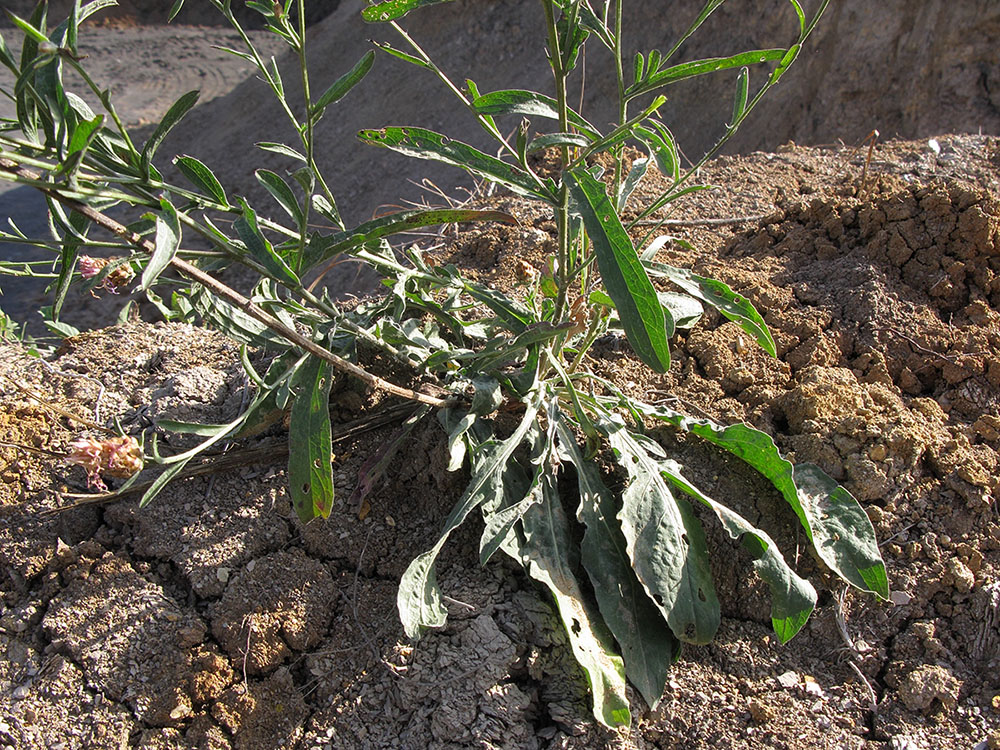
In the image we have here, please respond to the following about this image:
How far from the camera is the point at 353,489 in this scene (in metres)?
1.98

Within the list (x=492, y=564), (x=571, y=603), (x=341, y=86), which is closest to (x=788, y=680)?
(x=571, y=603)

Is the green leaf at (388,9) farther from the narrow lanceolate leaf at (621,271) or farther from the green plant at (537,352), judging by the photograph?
the narrow lanceolate leaf at (621,271)

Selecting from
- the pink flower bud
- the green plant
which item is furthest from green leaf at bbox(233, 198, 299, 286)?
the pink flower bud

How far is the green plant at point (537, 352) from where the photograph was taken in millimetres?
1510

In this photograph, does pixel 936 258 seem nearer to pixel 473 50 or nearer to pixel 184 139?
pixel 473 50

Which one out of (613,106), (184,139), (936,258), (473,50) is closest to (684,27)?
(613,106)

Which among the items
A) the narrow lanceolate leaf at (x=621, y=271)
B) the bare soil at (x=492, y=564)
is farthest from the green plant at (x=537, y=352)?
the bare soil at (x=492, y=564)

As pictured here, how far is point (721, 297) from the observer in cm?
204

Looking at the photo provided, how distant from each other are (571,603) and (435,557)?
312mm

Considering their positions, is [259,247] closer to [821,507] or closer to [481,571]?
[481,571]

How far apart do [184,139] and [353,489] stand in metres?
9.00

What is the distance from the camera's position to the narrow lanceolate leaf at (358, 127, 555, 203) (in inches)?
65.8

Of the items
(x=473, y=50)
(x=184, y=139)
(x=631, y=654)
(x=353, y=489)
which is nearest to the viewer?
(x=631, y=654)

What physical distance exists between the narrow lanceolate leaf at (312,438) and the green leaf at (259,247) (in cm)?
23
